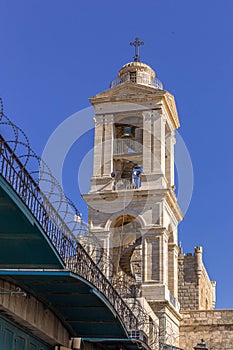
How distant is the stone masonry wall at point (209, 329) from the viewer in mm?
35031

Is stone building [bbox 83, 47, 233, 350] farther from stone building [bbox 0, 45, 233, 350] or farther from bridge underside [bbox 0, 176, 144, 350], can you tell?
bridge underside [bbox 0, 176, 144, 350]

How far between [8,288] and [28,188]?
2683mm

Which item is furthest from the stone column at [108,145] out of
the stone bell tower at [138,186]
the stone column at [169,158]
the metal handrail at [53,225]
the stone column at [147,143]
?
the metal handrail at [53,225]

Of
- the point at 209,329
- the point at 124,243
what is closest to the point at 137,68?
the point at 124,243

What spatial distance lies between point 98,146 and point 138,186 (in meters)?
3.12

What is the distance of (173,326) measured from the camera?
1345 inches

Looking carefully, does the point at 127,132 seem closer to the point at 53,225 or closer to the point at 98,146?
the point at 98,146

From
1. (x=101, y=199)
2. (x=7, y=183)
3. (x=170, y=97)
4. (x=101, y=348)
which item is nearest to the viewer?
(x=7, y=183)

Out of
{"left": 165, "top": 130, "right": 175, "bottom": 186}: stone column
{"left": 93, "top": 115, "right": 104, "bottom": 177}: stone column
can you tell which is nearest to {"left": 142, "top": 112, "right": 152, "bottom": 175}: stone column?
{"left": 165, "top": 130, "right": 175, "bottom": 186}: stone column

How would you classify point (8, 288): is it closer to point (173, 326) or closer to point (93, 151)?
point (173, 326)

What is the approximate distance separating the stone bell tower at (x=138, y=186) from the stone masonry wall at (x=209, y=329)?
101 centimetres

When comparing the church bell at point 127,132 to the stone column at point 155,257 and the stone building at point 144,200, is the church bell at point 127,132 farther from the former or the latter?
the stone column at point 155,257

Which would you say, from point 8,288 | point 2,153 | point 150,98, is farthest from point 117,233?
point 2,153

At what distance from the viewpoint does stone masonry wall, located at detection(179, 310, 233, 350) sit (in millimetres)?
35031
